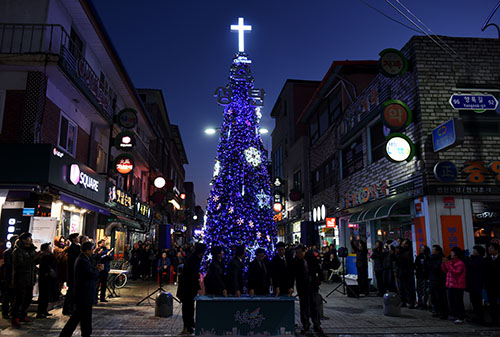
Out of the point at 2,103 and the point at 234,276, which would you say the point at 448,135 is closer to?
the point at 234,276

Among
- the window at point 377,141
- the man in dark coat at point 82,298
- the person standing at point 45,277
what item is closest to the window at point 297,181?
the window at point 377,141

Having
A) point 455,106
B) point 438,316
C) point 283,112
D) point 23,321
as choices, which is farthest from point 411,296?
point 283,112

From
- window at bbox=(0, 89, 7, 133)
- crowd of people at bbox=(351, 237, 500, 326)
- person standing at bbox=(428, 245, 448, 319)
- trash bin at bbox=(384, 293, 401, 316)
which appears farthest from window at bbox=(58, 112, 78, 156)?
person standing at bbox=(428, 245, 448, 319)

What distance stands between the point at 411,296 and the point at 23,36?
14864mm

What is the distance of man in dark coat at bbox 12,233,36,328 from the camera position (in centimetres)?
848

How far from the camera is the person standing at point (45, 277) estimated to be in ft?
30.7

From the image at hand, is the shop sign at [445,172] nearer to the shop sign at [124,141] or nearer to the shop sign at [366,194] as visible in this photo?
the shop sign at [366,194]

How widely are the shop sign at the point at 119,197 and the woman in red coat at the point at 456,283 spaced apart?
15.1 meters

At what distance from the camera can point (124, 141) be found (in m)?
19.8

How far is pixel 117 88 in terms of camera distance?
22.0 meters

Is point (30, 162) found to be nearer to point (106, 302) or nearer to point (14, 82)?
point (14, 82)

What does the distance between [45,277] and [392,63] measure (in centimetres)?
1253

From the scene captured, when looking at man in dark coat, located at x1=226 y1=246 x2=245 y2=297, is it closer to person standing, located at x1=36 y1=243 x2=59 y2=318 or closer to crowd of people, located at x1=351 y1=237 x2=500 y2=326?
person standing, located at x1=36 y1=243 x2=59 y2=318

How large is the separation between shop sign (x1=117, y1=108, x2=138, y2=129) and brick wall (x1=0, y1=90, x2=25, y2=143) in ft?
22.4
